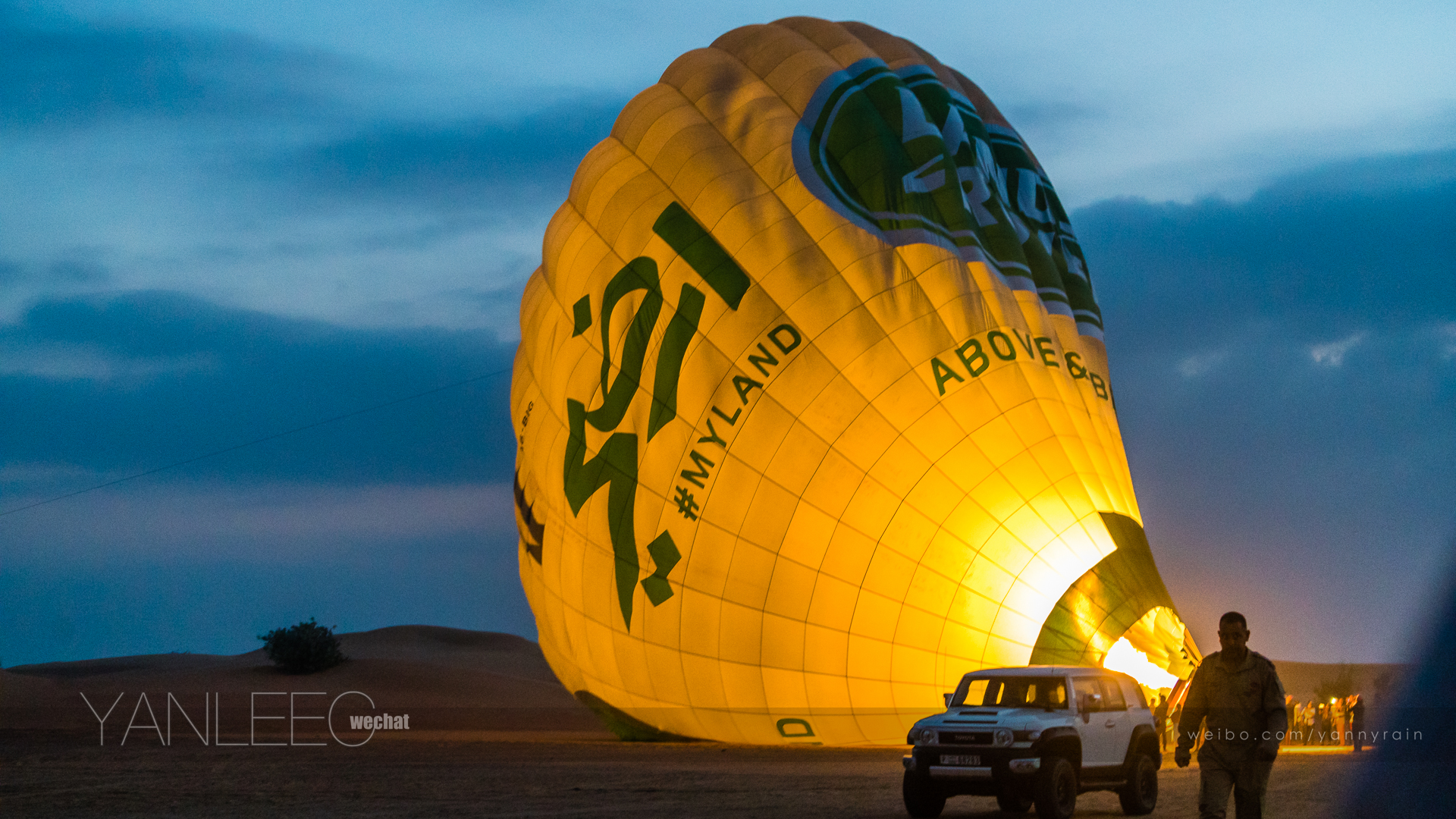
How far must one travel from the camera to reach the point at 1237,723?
569 centimetres

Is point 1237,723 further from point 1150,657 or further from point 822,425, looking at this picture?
point 822,425

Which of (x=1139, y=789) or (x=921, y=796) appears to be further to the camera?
(x=1139, y=789)

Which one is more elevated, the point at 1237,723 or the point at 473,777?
the point at 1237,723

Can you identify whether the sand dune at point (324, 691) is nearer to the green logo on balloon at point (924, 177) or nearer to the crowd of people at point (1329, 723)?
the crowd of people at point (1329, 723)

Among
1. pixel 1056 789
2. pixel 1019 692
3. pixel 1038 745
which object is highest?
pixel 1019 692

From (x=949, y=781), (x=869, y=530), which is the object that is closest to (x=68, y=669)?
(x=869, y=530)

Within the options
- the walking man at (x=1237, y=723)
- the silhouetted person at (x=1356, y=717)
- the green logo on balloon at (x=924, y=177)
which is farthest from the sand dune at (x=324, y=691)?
the walking man at (x=1237, y=723)

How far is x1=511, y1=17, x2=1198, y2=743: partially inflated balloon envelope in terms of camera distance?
1205cm

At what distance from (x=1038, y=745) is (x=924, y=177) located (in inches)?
265

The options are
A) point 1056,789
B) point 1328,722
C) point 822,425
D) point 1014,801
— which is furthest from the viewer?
point 1328,722

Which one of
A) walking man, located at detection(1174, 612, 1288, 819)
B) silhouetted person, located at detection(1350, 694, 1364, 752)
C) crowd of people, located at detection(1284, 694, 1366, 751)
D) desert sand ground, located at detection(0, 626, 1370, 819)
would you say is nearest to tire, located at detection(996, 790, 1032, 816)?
desert sand ground, located at detection(0, 626, 1370, 819)

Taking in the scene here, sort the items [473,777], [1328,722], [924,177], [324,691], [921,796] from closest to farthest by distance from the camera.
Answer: [921,796] → [473,777] → [924,177] → [1328,722] → [324,691]

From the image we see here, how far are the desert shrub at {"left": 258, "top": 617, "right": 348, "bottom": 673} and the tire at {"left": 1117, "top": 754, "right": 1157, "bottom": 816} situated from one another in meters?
31.2

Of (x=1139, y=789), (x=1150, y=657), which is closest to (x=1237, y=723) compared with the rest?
(x=1139, y=789)
